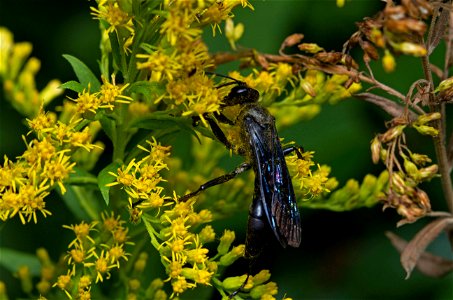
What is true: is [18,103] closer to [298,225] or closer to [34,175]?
[34,175]

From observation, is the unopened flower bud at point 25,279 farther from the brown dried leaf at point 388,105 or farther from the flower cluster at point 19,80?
the brown dried leaf at point 388,105

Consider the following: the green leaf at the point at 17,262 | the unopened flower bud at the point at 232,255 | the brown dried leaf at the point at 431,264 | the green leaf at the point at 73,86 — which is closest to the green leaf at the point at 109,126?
the green leaf at the point at 73,86

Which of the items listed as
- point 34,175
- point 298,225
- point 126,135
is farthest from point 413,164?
point 34,175

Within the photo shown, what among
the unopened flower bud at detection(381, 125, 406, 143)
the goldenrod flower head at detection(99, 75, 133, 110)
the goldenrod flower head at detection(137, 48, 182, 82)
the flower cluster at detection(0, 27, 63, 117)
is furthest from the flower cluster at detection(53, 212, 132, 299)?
the unopened flower bud at detection(381, 125, 406, 143)

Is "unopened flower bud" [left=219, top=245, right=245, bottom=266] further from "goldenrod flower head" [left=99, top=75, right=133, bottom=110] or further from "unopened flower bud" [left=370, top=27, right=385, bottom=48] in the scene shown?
"unopened flower bud" [left=370, top=27, right=385, bottom=48]

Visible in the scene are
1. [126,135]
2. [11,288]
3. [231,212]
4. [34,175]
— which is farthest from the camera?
[11,288]

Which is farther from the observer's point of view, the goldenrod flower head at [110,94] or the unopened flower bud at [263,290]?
the unopened flower bud at [263,290]

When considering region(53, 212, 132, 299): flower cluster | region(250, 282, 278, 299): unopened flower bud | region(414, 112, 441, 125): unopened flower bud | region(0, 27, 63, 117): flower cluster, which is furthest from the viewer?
region(0, 27, 63, 117): flower cluster
